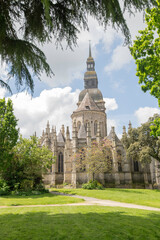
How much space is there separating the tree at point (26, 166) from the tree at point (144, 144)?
49.4ft

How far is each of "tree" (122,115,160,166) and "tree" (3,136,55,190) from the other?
15.1m

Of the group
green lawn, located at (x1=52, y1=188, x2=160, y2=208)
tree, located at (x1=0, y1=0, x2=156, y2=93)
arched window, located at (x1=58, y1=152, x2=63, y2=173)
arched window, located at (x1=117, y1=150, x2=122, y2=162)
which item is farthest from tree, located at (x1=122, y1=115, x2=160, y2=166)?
tree, located at (x1=0, y1=0, x2=156, y2=93)

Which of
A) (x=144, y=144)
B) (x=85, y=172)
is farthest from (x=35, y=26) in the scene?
(x=85, y=172)

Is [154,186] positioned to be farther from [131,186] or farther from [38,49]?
[38,49]

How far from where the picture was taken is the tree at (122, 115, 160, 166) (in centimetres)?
3050

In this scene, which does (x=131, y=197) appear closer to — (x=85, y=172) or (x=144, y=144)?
(x=144, y=144)

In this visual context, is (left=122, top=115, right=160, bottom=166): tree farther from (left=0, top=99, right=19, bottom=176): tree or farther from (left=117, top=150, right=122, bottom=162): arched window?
(left=0, top=99, right=19, bottom=176): tree

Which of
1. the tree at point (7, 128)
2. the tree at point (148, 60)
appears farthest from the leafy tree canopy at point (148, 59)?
the tree at point (7, 128)

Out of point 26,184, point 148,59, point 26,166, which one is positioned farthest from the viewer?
point 26,166

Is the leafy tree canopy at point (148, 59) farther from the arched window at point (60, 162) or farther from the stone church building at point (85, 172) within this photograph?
the arched window at point (60, 162)

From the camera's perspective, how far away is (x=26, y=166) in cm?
2566

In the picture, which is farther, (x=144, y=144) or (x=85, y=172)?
(x=85, y=172)

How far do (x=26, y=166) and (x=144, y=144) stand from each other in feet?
65.0

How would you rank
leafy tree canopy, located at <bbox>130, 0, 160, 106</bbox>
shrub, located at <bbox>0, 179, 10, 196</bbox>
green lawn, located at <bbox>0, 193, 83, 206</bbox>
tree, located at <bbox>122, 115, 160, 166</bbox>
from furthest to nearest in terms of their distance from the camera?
tree, located at <bbox>122, 115, 160, 166</bbox> → shrub, located at <bbox>0, 179, 10, 196</bbox> → green lawn, located at <bbox>0, 193, 83, 206</bbox> → leafy tree canopy, located at <bbox>130, 0, 160, 106</bbox>
